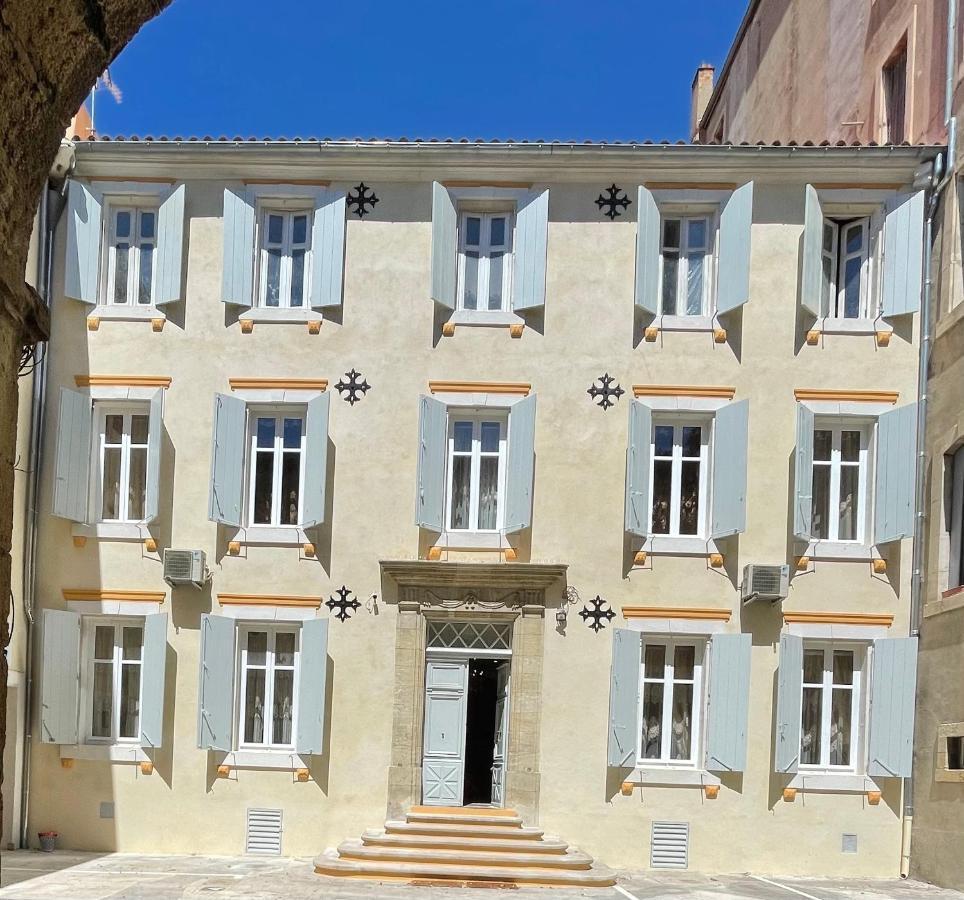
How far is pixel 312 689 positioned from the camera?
45.1ft

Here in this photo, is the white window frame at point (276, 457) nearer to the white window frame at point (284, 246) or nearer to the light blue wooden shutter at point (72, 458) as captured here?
the white window frame at point (284, 246)

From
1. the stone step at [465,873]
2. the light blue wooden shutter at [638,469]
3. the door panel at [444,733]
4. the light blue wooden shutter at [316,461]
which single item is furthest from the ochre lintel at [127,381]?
the stone step at [465,873]

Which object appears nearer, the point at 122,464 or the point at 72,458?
the point at 72,458

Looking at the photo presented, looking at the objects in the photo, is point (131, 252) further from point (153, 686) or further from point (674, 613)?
point (674, 613)

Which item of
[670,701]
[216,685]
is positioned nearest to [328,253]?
[216,685]

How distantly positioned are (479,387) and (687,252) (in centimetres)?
304

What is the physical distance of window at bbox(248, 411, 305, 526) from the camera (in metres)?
14.4

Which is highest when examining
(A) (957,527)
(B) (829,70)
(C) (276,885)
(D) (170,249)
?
(B) (829,70)

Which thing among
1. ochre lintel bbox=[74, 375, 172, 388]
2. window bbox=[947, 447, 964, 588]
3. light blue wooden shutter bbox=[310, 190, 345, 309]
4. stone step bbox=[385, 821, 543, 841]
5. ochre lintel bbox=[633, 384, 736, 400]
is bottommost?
stone step bbox=[385, 821, 543, 841]

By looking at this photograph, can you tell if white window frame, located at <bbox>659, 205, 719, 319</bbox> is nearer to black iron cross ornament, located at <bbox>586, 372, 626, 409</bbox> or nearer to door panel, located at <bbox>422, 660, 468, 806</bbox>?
black iron cross ornament, located at <bbox>586, 372, 626, 409</bbox>

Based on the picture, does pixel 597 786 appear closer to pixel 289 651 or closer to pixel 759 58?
pixel 289 651

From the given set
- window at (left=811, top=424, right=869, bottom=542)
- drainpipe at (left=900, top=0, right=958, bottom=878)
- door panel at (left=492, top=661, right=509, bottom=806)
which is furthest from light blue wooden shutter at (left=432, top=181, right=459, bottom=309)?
drainpipe at (left=900, top=0, right=958, bottom=878)

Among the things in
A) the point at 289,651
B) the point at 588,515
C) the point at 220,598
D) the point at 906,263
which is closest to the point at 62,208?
the point at 220,598

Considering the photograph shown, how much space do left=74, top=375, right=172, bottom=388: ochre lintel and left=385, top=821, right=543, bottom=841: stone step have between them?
5.82 metres
